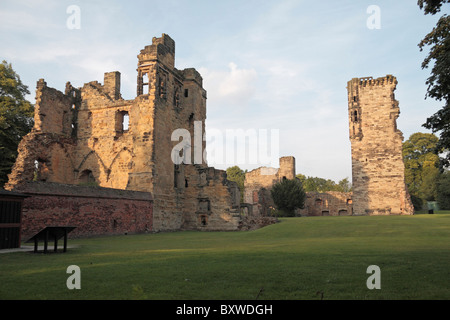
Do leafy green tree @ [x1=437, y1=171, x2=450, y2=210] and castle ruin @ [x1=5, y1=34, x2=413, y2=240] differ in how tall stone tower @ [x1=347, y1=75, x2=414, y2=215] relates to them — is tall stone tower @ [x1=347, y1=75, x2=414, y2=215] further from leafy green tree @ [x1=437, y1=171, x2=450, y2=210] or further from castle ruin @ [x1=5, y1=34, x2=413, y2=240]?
leafy green tree @ [x1=437, y1=171, x2=450, y2=210]

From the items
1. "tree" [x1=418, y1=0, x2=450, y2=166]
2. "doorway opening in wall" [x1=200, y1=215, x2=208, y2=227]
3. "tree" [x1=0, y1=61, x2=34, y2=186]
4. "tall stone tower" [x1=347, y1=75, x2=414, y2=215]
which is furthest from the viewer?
"tall stone tower" [x1=347, y1=75, x2=414, y2=215]

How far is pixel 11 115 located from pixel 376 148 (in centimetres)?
3497

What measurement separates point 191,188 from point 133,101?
847cm

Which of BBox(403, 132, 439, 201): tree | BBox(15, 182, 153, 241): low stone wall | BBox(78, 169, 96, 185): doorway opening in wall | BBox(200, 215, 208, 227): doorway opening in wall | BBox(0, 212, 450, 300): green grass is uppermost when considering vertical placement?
BBox(403, 132, 439, 201): tree

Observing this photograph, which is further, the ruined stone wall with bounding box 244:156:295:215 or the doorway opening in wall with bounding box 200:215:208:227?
the ruined stone wall with bounding box 244:156:295:215

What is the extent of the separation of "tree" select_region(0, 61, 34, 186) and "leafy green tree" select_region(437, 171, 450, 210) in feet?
141

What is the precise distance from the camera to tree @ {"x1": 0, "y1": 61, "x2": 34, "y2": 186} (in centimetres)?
2842

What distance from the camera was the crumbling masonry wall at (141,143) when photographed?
27484mm

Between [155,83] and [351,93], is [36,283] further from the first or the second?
[351,93]

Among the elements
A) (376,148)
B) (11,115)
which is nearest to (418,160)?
(376,148)

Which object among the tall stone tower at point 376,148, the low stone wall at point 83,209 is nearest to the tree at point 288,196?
the tall stone tower at point 376,148

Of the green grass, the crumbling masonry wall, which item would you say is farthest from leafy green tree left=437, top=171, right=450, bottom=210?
the green grass

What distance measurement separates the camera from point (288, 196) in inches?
1591
